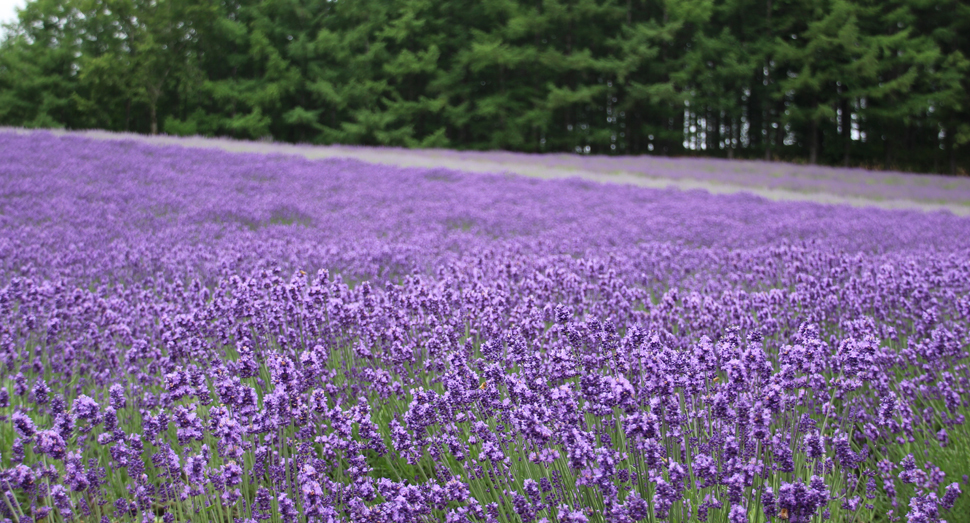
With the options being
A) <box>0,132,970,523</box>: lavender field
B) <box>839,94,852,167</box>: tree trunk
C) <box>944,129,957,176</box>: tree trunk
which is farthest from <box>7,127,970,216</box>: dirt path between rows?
<box>839,94,852,167</box>: tree trunk

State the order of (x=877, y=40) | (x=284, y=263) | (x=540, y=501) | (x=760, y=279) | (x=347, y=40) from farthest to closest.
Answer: (x=347, y=40) → (x=877, y=40) → (x=284, y=263) → (x=760, y=279) → (x=540, y=501)

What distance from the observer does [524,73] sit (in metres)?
A: 30.7

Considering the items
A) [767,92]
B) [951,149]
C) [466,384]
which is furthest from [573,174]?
[951,149]

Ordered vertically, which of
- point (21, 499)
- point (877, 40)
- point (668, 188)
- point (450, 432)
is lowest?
point (21, 499)

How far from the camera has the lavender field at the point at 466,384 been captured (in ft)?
5.35

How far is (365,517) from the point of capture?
154 centimetres

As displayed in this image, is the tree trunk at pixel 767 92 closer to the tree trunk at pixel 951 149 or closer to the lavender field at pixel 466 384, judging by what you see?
the tree trunk at pixel 951 149

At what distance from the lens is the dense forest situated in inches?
998

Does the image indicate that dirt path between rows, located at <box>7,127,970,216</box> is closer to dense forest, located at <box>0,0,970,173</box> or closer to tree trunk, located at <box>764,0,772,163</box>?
dense forest, located at <box>0,0,970,173</box>

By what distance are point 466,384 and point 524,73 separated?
30695 millimetres

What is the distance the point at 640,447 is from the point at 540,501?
39 centimetres

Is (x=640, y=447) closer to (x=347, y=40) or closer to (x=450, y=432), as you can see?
(x=450, y=432)

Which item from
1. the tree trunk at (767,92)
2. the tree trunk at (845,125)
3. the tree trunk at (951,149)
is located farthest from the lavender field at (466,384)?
the tree trunk at (845,125)

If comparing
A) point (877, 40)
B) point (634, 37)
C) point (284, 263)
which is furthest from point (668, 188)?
point (877, 40)
